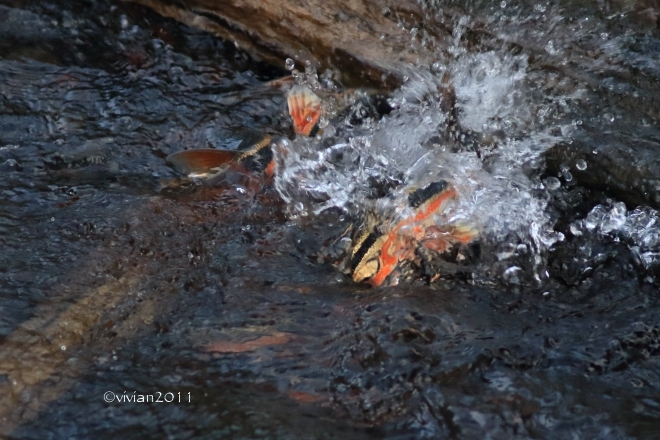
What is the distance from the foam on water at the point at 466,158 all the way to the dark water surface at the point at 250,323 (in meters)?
0.16

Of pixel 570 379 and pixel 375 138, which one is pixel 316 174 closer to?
pixel 375 138

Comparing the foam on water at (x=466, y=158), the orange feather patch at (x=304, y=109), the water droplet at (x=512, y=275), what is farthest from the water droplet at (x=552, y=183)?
the orange feather patch at (x=304, y=109)

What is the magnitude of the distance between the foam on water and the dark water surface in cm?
16

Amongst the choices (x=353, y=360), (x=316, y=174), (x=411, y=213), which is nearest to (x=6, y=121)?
(x=316, y=174)

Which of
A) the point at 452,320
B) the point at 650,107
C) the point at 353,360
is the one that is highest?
the point at 650,107

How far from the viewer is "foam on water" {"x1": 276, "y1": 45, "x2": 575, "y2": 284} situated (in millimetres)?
3402

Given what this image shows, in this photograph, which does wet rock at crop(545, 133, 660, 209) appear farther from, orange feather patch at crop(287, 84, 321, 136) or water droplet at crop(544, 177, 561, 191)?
orange feather patch at crop(287, 84, 321, 136)

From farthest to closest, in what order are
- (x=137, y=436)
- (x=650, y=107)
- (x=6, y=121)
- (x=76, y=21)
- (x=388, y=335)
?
(x=76, y=21)
(x=6, y=121)
(x=650, y=107)
(x=388, y=335)
(x=137, y=436)

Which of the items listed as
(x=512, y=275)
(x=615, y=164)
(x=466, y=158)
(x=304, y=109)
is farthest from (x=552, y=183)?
(x=304, y=109)

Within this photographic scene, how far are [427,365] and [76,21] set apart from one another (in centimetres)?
364

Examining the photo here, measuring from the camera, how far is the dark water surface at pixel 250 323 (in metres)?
2.37

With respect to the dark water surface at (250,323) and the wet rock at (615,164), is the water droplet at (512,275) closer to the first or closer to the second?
the dark water surface at (250,323)

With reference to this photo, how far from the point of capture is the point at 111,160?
157 inches

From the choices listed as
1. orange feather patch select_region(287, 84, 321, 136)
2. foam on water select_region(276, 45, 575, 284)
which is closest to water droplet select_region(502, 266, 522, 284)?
foam on water select_region(276, 45, 575, 284)
